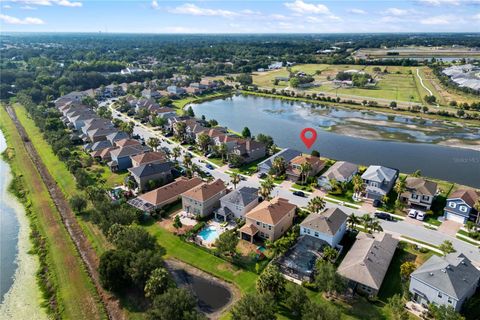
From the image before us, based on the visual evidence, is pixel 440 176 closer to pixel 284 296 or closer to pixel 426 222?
pixel 426 222

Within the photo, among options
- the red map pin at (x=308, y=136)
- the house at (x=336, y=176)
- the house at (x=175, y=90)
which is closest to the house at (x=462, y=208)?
the house at (x=336, y=176)

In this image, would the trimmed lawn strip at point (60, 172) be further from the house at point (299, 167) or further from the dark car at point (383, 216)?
the dark car at point (383, 216)

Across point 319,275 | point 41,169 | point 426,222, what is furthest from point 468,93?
point 41,169

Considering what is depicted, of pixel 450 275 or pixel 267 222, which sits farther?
pixel 267 222

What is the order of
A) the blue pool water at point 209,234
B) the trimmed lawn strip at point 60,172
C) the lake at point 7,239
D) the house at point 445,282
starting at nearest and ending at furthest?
1. the house at point 445,282
2. the lake at point 7,239
3. the blue pool water at point 209,234
4. the trimmed lawn strip at point 60,172

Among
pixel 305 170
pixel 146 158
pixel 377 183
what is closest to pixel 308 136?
pixel 305 170

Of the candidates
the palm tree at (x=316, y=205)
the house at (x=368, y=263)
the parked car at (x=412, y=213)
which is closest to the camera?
the house at (x=368, y=263)

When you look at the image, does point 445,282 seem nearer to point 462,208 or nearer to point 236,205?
point 462,208
